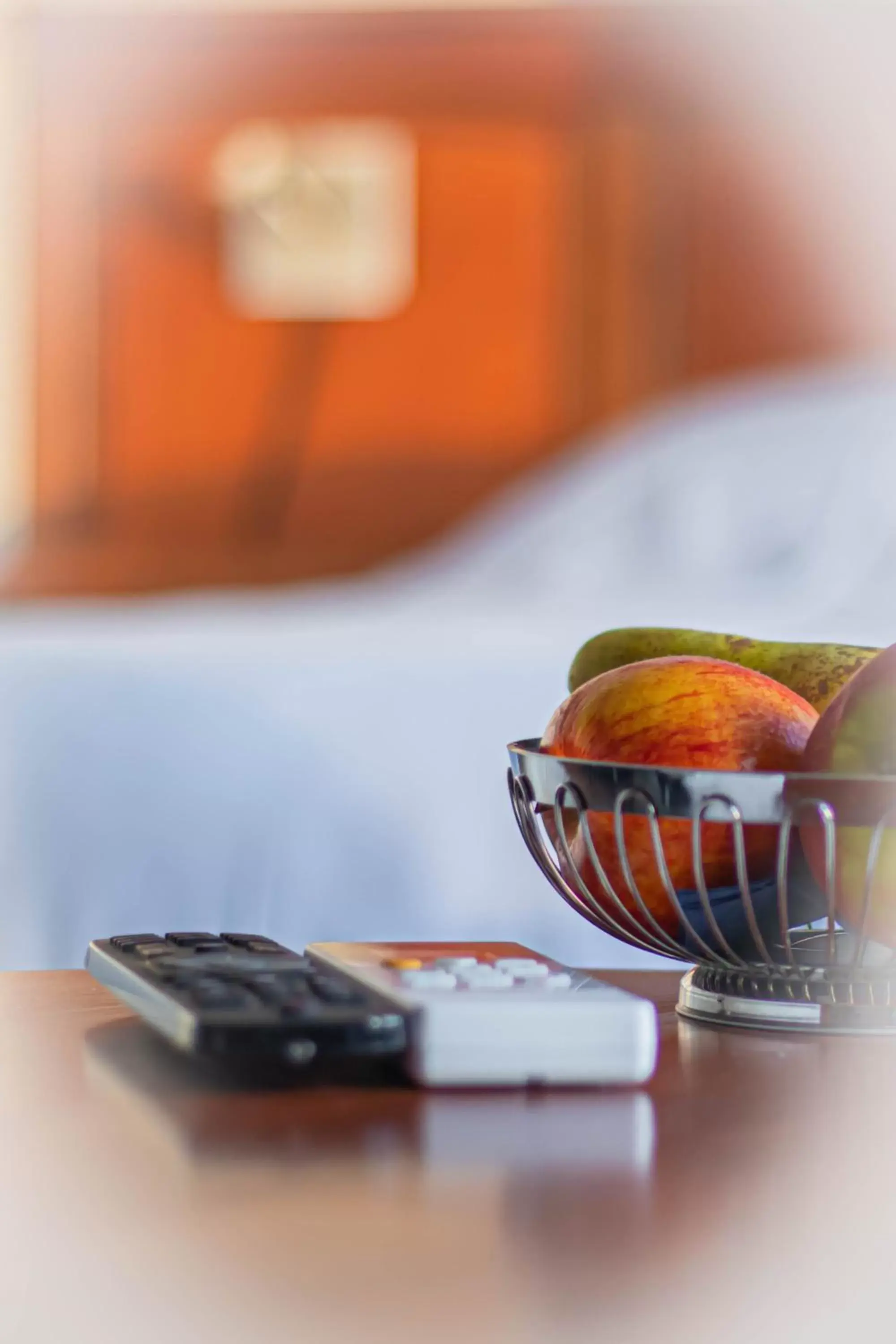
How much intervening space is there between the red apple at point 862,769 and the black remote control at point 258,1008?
0.13 meters

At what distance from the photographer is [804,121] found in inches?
123

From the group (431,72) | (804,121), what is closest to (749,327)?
(804,121)

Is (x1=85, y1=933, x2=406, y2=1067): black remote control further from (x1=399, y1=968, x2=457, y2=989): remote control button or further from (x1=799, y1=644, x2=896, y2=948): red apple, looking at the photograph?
(x1=799, y1=644, x2=896, y2=948): red apple

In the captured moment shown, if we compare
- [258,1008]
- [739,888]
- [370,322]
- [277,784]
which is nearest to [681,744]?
[739,888]

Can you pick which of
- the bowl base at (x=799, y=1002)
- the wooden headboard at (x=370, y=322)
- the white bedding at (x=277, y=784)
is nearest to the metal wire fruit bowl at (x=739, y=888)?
the bowl base at (x=799, y=1002)

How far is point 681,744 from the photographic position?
0.44 metres

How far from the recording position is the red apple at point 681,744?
0.43m

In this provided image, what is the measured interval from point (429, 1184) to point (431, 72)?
3202 millimetres

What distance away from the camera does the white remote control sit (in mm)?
353

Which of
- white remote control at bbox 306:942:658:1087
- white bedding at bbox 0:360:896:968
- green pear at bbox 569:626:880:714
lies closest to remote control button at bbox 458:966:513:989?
white remote control at bbox 306:942:658:1087

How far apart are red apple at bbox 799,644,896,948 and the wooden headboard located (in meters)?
2.80

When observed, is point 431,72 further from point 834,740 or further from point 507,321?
point 834,740

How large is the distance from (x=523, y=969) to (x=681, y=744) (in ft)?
0.28

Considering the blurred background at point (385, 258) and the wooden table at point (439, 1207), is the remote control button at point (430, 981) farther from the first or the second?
the blurred background at point (385, 258)
